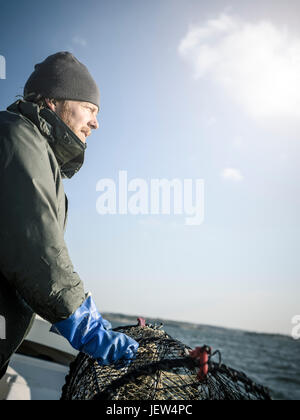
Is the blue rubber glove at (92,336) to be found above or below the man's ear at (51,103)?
below

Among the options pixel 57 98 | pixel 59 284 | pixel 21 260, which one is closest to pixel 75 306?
pixel 59 284

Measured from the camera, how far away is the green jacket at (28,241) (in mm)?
1256

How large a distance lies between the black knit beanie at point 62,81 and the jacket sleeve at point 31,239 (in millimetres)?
860

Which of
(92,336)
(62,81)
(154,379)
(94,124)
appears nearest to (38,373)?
(154,379)

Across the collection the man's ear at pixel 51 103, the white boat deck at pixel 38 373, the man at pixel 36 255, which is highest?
the man's ear at pixel 51 103

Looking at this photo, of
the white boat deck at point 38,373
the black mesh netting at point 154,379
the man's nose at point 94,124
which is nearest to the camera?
the black mesh netting at point 154,379

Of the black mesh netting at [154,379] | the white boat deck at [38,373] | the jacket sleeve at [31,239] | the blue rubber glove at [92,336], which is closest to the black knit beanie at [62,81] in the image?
the jacket sleeve at [31,239]

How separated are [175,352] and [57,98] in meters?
1.92

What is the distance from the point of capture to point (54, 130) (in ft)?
5.76

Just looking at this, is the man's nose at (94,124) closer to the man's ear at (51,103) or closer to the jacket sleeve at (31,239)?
the man's ear at (51,103)

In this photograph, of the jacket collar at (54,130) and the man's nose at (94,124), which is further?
the man's nose at (94,124)

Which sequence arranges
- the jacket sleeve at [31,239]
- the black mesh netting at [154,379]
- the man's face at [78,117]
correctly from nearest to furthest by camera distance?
the jacket sleeve at [31,239], the black mesh netting at [154,379], the man's face at [78,117]
